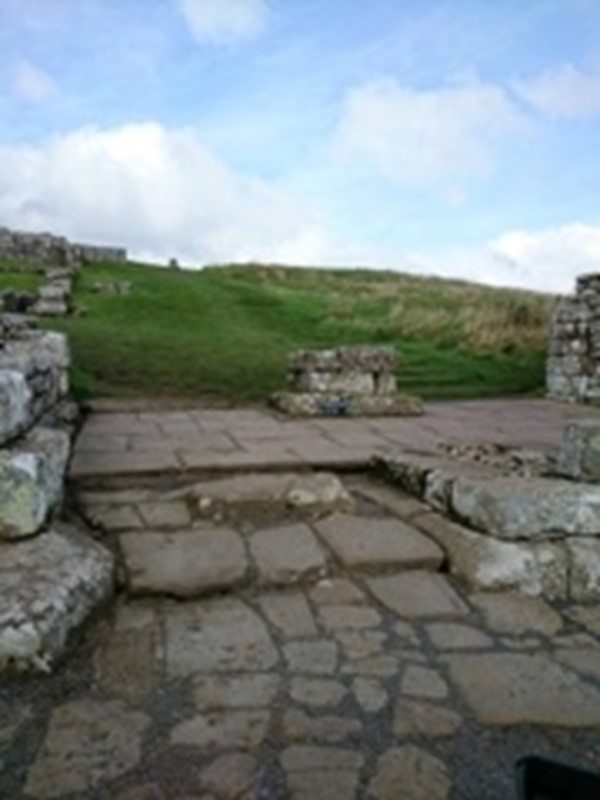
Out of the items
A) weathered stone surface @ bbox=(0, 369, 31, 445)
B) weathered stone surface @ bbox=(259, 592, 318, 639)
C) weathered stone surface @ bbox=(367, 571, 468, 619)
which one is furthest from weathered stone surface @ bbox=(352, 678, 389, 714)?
weathered stone surface @ bbox=(0, 369, 31, 445)

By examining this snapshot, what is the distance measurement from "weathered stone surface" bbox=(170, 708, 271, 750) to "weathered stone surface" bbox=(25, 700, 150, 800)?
13 centimetres

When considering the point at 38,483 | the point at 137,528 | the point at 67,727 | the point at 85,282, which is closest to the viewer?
the point at 67,727

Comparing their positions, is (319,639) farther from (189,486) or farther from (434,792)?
(189,486)

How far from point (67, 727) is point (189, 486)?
209cm

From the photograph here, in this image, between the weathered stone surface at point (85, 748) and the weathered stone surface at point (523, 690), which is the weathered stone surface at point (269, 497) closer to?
the weathered stone surface at point (523, 690)

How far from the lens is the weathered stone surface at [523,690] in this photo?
239cm

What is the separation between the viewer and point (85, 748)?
7.06ft

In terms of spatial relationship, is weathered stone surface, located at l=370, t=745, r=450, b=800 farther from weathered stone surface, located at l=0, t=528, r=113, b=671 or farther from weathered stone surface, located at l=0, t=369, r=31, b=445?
weathered stone surface, located at l=0, t=369, r=31, b=445

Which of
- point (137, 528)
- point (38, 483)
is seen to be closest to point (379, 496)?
point (137, 528)

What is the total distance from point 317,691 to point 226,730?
360mm

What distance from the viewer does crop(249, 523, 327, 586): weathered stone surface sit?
10.8 feet

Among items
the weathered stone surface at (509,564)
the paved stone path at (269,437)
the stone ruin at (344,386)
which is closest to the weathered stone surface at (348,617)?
the weathered stone surface at (509,564)

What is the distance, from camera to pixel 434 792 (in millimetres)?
1998

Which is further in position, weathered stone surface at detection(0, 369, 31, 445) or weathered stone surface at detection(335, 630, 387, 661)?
weathered stone surface at detection(0, 369, 31, 445)
